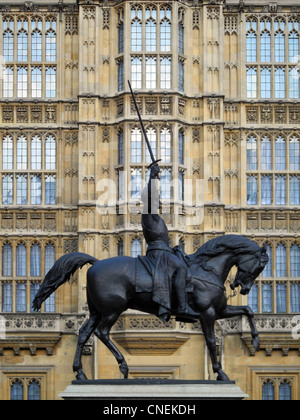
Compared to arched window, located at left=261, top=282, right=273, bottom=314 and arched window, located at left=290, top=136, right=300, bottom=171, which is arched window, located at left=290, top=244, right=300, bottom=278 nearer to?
arched window, located at left=261, top=282, right=273, bottom=314

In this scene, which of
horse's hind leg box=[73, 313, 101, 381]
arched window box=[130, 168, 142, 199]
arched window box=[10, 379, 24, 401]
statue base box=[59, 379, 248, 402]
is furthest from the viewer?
arched window box=[130, 168, 142, 199]

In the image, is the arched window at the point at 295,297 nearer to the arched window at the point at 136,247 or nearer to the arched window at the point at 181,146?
the arched window at the point at 136,247

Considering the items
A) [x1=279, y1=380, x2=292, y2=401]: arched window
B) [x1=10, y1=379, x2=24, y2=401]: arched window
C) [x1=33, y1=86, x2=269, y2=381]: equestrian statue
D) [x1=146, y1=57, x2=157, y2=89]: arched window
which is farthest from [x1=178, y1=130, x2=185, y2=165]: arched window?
[x1=33, y1=86, x2=269, y2=381]: equestrian statue

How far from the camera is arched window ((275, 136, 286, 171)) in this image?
35.9 metres

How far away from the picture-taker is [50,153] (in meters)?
35.8

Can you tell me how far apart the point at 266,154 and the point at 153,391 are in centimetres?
1888

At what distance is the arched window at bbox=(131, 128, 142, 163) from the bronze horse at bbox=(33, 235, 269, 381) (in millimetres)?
15675

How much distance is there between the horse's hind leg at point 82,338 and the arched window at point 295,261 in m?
16.8

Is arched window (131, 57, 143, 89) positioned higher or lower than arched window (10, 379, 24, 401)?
higher

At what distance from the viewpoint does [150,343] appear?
33.8 metres

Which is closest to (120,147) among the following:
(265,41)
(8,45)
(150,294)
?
(8,45)
